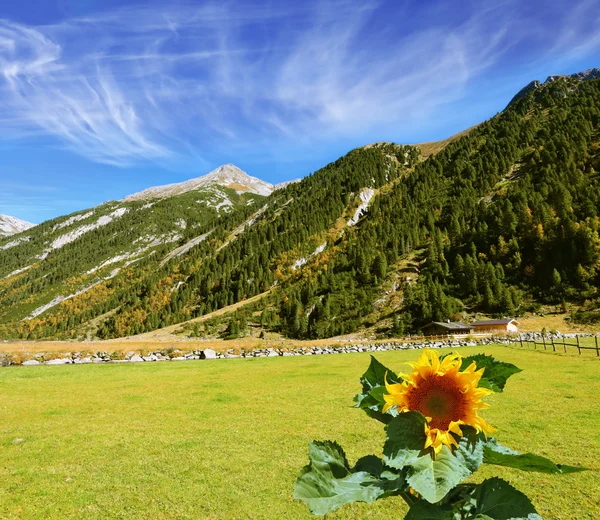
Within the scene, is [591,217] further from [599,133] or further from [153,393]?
[153,393]

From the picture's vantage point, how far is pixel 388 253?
87250 mm

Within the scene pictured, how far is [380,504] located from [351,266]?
85335 millimetres

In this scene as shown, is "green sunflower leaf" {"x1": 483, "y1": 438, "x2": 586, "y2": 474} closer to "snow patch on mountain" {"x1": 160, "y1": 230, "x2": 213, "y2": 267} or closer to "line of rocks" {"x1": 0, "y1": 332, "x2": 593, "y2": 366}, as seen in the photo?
"line of rocks" {"x1": 0, "y1": 332, "x2": 593, "y2": 366}

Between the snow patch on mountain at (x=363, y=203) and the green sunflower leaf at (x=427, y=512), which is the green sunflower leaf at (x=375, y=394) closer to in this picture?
the green sunflower leaf at (x=427, y=512)

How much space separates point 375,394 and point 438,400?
298 millimetres

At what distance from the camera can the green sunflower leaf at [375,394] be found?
5.60 feet

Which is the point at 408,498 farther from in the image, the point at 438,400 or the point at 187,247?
the point at 187,247

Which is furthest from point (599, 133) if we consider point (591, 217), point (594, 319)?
point (594, 319)

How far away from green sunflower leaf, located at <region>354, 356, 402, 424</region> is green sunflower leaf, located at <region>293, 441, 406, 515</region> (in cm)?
22

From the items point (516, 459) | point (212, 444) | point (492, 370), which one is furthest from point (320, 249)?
point (516, 459)

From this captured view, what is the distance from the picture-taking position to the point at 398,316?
6375 centimetres

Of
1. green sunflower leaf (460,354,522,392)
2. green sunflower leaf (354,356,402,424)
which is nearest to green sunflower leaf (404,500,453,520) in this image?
green sunflower leaf (354,356,402,424)

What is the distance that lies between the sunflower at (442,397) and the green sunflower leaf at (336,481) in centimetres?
27

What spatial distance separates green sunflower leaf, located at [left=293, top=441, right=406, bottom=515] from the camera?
1.42 metres
